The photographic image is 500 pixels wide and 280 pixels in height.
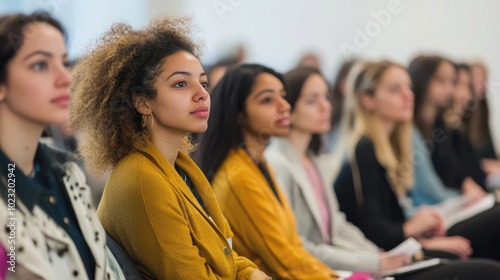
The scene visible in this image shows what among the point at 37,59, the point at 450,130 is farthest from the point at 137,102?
the point at 450,130

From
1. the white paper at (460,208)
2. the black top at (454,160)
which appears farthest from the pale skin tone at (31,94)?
the black top at (454,160)

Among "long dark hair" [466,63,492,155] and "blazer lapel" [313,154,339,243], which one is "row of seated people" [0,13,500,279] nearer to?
"blazer lapel" [313,154,339,243]

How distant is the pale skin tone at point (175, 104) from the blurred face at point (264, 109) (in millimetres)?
411

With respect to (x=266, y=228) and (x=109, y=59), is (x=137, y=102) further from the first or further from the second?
(x=266, y=228)

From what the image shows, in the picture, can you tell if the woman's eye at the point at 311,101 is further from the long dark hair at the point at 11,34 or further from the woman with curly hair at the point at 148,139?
the long dark hair at the point at 11,34

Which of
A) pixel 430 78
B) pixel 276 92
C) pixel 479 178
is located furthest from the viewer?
pixel 479 178

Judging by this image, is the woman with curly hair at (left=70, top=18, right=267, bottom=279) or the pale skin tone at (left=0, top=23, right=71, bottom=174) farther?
the woman with curly hair at (left=70, top=18, right=267, bottom=279)

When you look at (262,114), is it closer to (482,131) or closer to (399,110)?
(399,110)

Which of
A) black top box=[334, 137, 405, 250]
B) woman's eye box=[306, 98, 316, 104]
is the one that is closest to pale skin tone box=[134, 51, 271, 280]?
woman's eye box=[306, 98, 316, 104]

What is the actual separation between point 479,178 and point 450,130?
1.03 feet

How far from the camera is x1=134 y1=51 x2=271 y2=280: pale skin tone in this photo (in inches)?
47.8

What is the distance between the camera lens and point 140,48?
3.96 ft

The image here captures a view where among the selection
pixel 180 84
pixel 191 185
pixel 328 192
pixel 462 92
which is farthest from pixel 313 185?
pixel 462 92

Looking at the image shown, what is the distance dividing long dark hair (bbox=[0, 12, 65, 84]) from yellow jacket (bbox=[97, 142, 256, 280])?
322 millimetres
